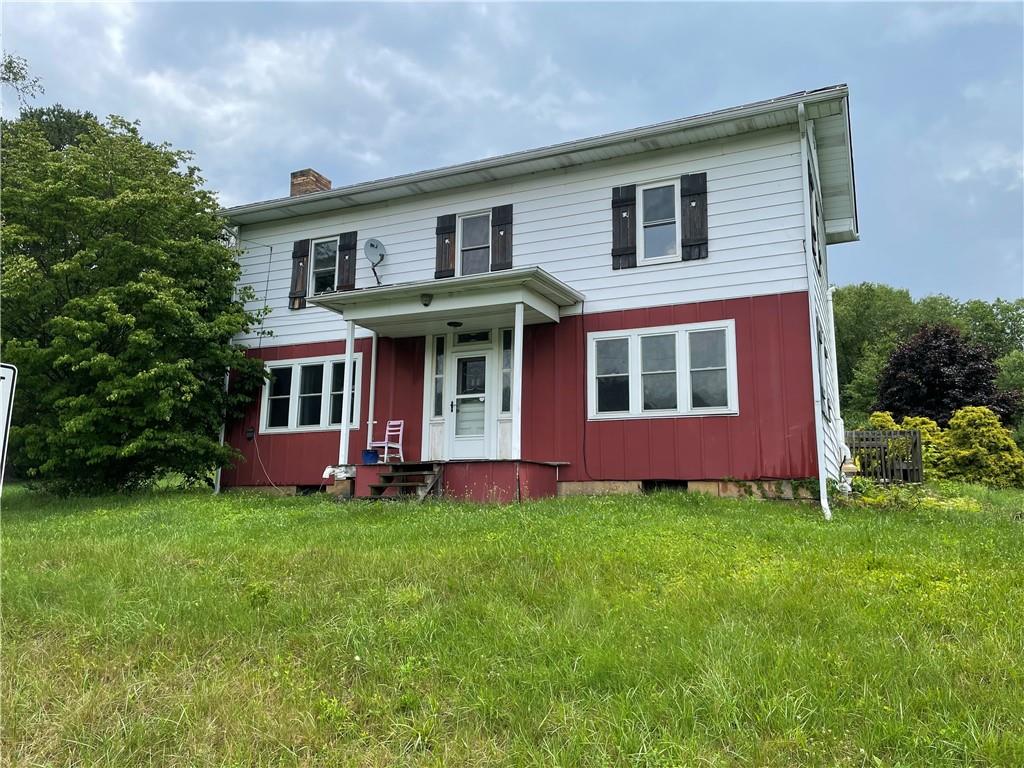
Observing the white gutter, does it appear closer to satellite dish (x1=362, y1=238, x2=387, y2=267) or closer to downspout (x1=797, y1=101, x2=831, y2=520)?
downspout (x1=797, y1=101, x2=831, y2=520)

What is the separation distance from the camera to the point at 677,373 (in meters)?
9.90

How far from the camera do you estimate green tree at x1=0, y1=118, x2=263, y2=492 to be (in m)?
10.6

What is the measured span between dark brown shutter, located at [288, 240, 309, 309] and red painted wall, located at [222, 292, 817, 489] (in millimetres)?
1749

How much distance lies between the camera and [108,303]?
409 inches

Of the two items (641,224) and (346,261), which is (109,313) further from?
(641,224)

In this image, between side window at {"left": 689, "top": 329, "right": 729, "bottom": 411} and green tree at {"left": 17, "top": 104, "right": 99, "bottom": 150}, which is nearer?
side window at {"left": 689, "top": 329, "right": 729, "bottom": 411}

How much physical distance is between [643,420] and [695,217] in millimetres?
3085

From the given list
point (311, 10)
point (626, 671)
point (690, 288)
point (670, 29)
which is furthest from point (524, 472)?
point (670, 29)

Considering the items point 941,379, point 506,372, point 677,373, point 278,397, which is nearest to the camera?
point 677,373

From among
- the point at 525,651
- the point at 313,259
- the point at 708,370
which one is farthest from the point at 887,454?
the point at 525,651

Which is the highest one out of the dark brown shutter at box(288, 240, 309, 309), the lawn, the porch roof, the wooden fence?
the dark brown shutter at box(288, 240, 309, 309)

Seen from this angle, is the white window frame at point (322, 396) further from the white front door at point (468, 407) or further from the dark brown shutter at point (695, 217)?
the dark brown shutter at point (695, 217)

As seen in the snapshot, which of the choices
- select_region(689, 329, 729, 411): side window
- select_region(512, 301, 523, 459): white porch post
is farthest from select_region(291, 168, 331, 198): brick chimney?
select_region(689, 329, 729, 411): side window

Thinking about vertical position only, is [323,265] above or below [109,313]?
above
